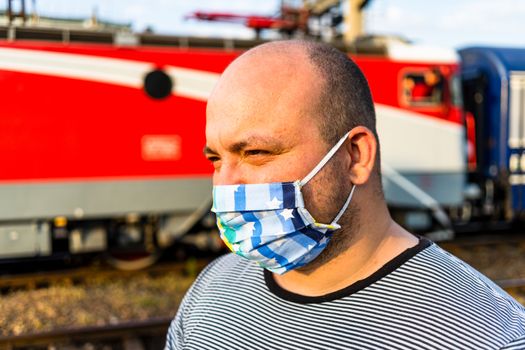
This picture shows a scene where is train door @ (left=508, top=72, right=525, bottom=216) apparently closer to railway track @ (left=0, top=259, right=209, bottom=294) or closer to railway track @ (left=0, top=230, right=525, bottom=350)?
railway track @ (left=0, top=230, right=525, bottom=350)

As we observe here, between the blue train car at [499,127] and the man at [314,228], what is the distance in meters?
9.73

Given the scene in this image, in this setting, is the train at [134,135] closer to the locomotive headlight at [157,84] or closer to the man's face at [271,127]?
the locomotive headlight at [157,84]

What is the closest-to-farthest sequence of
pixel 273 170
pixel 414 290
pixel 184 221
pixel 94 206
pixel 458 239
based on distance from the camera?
pixel 414 290 → pixel 273 170 → pixel 94 206 → pixel 184 221 → pixel 458 239

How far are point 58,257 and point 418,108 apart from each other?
247 inches

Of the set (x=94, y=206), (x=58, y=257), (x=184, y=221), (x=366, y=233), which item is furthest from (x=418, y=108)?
(x=366, y=233)

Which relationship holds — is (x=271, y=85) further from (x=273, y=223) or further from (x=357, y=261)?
(x=357, y=261)

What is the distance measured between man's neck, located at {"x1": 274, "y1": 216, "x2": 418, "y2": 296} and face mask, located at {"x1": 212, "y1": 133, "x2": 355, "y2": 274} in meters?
0.06

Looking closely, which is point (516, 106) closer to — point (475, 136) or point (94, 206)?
point (475, 136)

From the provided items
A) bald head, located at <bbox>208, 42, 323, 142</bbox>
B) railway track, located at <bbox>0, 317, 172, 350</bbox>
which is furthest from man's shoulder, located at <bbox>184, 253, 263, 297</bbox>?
railway track, located at <bbox>0, 317, 172, 350</bbox>

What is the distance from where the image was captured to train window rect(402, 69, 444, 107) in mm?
9258

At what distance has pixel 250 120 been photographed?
1.65 m

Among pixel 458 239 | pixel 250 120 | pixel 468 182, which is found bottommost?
pixel 458 239

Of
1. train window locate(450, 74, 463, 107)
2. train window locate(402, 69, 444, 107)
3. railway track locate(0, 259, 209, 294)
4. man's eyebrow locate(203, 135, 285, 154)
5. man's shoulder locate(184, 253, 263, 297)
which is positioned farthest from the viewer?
train window locate(450, 74, 463, 107)

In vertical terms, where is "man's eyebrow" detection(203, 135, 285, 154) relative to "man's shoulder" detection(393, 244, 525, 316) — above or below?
above
